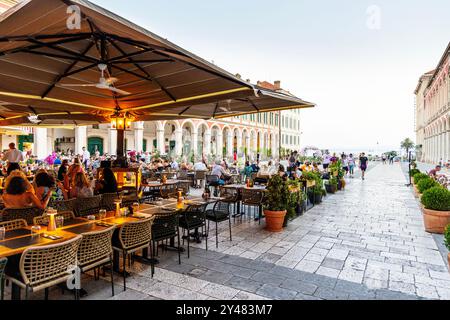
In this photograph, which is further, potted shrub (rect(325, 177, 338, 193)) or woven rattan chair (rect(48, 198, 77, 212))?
potted shrub (rect(325, 177, 338, 193))

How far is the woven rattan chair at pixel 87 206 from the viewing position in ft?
15.3

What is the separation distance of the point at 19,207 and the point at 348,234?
19.6 ft

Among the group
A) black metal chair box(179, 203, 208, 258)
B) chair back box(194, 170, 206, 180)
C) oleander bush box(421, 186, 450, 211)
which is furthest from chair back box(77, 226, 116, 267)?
chair back box(194, 170, 206, 180)

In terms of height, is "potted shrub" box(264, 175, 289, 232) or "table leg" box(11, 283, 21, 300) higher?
"potted shrub" box(264, 175, 289, 232)

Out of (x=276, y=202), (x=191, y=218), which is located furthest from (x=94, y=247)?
(x=276, y=202)

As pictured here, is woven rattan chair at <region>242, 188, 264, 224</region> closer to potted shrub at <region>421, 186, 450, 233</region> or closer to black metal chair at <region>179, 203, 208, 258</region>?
black metal chair at <region>179, 203, 208, 258</region>

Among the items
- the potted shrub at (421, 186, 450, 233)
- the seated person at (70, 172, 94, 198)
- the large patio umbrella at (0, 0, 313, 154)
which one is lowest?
the potted shrub at (421, 186, 450, 233)

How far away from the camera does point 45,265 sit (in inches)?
102

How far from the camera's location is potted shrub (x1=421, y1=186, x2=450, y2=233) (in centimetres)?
588

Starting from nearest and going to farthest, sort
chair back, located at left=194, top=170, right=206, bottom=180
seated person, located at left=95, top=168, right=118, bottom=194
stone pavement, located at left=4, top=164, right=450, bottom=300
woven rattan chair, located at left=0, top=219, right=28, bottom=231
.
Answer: stone pavement, located at left=4, top=164, right=450, bottom=300 < woven rattan chair, located at left=0, top=219, right=28, bottom=231 < seated person, located at left=95, top=168, right=118, bottom=194 < chair back, located at left=194, top=170, right=206, bottom=180

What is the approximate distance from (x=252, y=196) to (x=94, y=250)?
4278 mm

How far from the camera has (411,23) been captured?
543cm

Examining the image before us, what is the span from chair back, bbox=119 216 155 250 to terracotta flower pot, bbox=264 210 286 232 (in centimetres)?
303

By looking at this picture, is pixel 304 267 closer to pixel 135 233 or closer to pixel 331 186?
pixel 135 233
